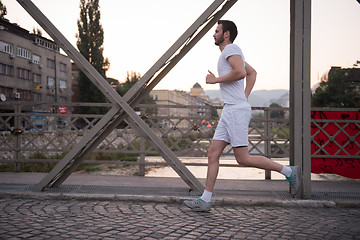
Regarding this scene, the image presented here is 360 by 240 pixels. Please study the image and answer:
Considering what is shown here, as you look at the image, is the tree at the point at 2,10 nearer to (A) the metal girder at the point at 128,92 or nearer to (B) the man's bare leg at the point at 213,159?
(A) the metal girder at the point at 128,92

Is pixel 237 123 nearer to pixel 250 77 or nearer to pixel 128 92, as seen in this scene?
pixel 250 77

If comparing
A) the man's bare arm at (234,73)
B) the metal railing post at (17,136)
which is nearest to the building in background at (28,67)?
the metal railing post at (17,136)

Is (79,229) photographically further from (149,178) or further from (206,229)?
(149,178)

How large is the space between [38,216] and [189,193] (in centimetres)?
204

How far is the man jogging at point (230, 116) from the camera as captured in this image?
181 inches

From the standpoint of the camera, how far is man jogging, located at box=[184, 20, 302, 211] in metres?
4.61

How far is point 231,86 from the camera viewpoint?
4.73 m

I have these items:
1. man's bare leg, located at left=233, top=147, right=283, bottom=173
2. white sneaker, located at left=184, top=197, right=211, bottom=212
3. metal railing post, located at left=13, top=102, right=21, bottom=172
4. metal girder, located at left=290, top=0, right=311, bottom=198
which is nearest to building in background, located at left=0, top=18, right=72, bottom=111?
metal railing post, located at left=13, top=102, right=21, bottom=172

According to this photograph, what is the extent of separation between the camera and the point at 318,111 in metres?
7.76

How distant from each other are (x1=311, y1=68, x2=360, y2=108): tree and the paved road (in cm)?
5492

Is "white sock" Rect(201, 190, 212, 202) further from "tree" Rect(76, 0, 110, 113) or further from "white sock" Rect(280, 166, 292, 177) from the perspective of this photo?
"tree" Rect(76, 0, 110, 113)

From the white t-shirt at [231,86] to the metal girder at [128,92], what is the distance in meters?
0.65

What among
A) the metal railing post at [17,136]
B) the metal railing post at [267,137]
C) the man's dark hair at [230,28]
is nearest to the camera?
the man's dark hair at [230,28]

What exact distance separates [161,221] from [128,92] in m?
1.91
